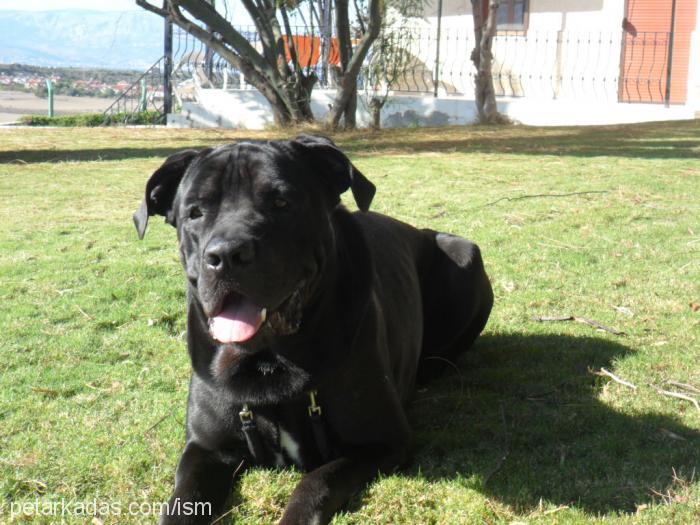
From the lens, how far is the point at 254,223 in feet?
10.2

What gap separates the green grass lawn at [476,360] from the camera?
3340mm

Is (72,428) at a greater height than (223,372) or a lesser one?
lesser

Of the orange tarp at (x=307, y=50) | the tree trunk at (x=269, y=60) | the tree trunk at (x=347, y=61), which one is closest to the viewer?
the tree trunk at (x=347, y=61)

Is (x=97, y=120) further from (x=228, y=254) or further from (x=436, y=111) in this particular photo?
(x=228, y=254)

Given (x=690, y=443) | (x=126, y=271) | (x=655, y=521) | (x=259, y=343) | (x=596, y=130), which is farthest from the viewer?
(x=596, y=130)

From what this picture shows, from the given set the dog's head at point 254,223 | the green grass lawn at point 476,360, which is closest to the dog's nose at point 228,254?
the dog's head at point 254,223

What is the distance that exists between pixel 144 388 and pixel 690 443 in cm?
264

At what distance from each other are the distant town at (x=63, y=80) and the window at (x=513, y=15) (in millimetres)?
25104

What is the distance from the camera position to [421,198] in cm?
901

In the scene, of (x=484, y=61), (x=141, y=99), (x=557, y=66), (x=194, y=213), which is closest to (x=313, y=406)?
(x=194, y=213)

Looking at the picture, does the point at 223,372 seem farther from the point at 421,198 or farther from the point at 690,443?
the point at 421,198

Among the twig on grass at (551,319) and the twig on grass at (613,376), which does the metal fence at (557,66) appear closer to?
the twig on grass at (551,319)

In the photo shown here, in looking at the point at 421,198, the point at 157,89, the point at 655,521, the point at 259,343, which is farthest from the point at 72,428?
the point at 157,89

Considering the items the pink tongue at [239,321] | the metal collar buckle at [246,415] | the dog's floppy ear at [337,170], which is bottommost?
the metal collar buckle at [246,415]
